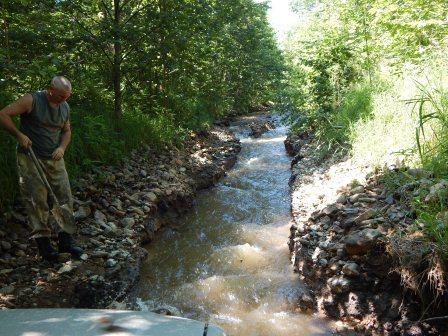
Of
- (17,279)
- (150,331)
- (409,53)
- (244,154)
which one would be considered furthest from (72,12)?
(244,154)

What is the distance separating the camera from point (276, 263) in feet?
15.3

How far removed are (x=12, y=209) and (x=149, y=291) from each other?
1789 mm

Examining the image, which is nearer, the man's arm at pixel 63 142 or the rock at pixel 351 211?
the man's arm at pixel 63 142

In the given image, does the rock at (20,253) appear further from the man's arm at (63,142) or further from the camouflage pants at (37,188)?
the man's arm at (63,142)

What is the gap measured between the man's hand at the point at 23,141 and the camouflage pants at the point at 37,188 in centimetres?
12

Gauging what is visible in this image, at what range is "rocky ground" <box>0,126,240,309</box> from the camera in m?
3.48

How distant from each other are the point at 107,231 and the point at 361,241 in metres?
3.00

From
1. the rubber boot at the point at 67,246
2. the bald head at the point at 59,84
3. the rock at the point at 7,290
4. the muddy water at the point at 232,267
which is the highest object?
the bald head at the point at 59,84

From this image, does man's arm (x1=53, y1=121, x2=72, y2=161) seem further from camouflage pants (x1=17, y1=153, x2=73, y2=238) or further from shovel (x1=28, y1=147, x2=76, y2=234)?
shovel (x1=28, y1=147, x2=76, y2=234)

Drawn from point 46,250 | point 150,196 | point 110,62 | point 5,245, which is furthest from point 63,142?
point 110,62

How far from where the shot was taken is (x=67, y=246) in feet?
12.8

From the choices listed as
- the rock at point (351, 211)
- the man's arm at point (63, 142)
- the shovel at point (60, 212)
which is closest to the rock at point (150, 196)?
the shovel at point (60, 212)

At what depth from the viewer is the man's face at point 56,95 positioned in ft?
11.1

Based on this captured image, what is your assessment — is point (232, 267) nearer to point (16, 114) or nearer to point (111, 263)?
point (111, 263)
